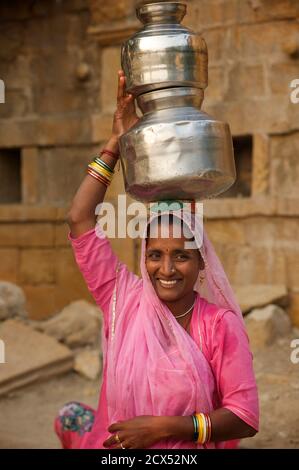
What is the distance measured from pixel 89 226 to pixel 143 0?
2.63ft

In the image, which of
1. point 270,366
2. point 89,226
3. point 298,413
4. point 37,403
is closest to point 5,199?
point 37,403

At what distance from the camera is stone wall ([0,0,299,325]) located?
5926 mm

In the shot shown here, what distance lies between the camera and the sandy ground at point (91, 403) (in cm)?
453

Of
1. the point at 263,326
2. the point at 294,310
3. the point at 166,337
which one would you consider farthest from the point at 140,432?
the point at 294,310

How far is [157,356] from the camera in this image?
8.93 feet

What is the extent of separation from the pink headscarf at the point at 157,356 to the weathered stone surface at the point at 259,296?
2.71 m

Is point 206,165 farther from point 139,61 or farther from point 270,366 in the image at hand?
point 270,366

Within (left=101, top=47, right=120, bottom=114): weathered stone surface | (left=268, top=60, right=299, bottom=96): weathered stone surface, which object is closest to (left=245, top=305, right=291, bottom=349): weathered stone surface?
(left=268, top=60, right=299, bottom=96): weathered stone surface

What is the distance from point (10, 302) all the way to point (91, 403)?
1.23 m

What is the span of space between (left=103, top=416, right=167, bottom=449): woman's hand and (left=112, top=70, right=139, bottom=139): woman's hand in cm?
98

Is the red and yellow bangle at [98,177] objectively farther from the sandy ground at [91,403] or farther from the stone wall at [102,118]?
the stone wall at [102,118]

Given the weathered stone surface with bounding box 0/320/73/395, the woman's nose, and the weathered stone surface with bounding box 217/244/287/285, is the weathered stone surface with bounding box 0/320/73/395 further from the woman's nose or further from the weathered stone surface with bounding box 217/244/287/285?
the woman's nose

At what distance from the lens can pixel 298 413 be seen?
4.61 m

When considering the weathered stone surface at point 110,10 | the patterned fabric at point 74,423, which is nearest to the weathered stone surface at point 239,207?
the weathered stone surface at point 110,10
